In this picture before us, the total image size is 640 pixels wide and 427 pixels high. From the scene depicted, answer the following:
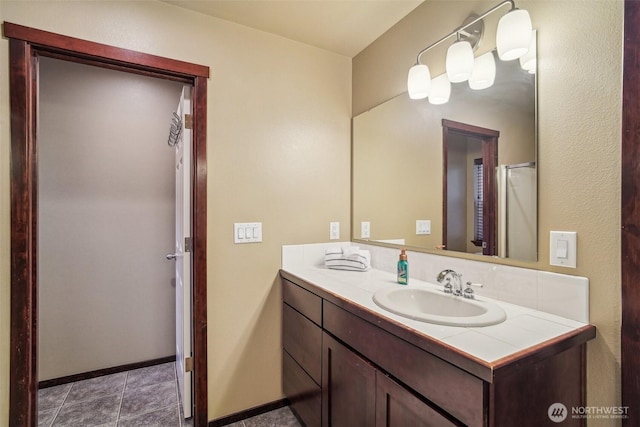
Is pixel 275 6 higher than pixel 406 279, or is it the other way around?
pixel 275 6

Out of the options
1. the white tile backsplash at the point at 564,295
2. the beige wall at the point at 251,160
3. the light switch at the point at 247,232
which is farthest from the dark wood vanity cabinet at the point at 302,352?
the white tile backsplash at the point at 564,295

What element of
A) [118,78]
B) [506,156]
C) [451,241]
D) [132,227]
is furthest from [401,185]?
[118,78]

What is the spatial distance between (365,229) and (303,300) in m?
0.69

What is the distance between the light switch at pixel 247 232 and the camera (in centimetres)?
183

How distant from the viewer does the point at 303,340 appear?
1.68m

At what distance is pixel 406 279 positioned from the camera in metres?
1.58

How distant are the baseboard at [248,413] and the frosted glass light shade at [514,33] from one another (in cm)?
218

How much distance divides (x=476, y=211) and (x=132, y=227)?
2379 mm

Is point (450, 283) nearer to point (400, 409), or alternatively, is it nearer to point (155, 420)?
point (400, 409)

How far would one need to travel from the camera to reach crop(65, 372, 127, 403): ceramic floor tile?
207 cm

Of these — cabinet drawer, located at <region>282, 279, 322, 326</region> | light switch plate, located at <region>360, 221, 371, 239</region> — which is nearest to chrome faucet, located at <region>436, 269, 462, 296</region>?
cabinet drawer, located at <region>282, 279, 322, 326</region>

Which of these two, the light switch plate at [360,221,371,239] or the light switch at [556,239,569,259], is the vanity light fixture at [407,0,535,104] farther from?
the light switch plate at [360,221,371,239]

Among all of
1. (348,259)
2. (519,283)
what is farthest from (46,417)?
(519,283)

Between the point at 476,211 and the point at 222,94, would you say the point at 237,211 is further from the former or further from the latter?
the point at 476,211
